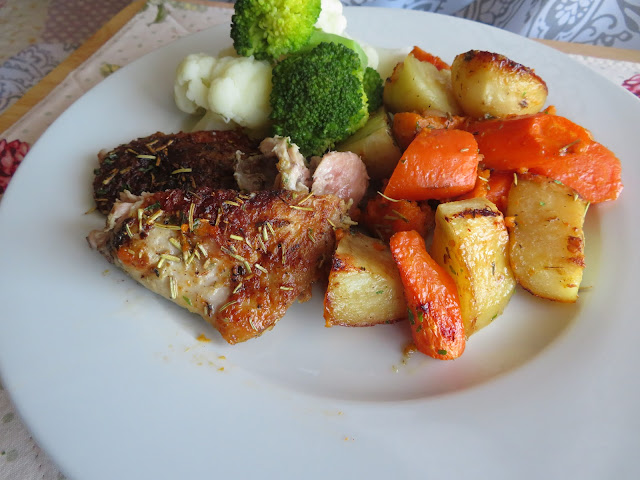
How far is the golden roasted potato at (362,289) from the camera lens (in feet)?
5.97

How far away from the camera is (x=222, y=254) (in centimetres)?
185

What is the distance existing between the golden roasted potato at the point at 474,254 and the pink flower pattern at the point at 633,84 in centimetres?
185

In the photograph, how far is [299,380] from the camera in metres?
1.84

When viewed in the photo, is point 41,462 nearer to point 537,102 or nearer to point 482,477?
point 482,477

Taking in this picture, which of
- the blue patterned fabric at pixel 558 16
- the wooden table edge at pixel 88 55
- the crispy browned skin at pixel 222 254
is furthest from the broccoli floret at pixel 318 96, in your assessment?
the blue patterned fabric at pixel 558 16

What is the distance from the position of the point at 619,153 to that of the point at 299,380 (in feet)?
6.18

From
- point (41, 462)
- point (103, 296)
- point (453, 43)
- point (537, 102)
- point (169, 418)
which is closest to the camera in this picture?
point (169, 418)

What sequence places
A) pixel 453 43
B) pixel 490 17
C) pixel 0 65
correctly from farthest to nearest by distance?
pixel 490 17
pixel 0 65
pixel 453 43

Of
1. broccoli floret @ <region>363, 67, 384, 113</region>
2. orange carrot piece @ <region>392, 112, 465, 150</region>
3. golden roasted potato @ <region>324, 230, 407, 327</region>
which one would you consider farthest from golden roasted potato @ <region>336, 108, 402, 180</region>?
golden roasted potato @ <region>324, 230, 407, 327</region>

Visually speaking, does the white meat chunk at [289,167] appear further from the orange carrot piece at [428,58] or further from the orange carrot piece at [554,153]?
the orange carrot piece at [428,58]

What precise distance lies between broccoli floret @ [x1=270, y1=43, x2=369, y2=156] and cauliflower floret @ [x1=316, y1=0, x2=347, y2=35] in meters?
0.30

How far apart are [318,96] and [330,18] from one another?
0.65 metres

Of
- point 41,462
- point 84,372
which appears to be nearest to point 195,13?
point 84,372

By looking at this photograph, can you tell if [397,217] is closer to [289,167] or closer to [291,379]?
[289,167]
